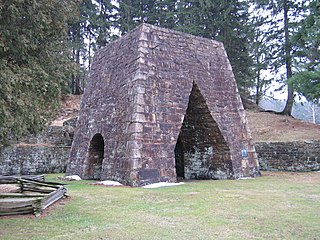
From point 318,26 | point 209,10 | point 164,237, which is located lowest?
point 164,237

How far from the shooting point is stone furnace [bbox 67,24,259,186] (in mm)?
10359

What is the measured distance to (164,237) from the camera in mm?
4465

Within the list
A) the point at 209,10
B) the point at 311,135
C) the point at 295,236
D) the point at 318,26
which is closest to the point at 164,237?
the point at 295,236

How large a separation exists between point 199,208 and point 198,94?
6.16 metres

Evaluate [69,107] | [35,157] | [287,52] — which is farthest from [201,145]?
[69,107]

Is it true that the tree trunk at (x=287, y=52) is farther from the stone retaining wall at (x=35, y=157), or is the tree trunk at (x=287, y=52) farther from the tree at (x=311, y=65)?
the stone retaining wall at (x=35, y=157)

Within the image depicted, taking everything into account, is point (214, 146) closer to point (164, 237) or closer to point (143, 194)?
point (143, 194)

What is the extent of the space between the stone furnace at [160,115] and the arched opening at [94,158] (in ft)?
0.12

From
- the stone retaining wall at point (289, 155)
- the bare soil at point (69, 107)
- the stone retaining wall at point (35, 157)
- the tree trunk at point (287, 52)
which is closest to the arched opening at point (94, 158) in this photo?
the stone retaining wall at point (35, 157)

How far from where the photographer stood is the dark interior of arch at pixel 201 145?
1213cm

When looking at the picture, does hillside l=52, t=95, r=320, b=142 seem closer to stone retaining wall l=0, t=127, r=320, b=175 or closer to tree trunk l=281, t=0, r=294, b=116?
tree trunk l=281, t=0, r=294, b=116

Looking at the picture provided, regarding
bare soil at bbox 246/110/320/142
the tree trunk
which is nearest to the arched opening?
bare soil at bbox 246/110/320/142

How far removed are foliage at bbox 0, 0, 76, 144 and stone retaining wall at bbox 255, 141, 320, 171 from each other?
11456mm

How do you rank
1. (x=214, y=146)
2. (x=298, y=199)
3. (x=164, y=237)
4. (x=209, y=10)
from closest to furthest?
1. (x=164, y=237)
2. (x=298, y=199)
3. (x=214, y=146)
4. (x=209, y=10)
